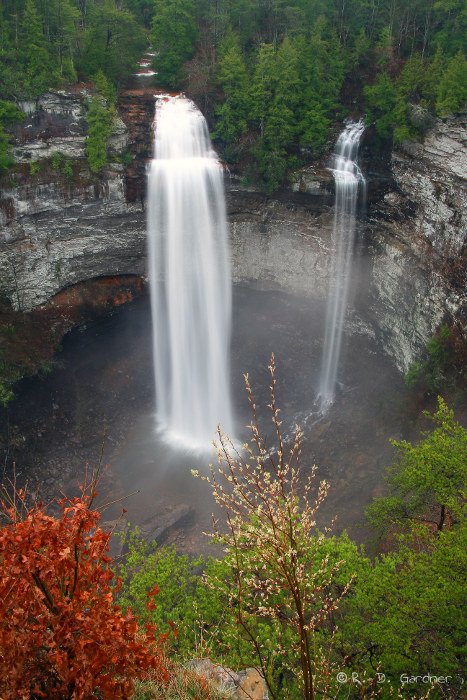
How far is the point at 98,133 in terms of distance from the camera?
72.9 feet

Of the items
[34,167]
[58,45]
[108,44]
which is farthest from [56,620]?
[108,44]

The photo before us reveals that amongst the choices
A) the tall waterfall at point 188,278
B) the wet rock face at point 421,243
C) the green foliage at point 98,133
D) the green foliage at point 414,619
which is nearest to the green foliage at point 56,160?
the green foliage at point 98,133

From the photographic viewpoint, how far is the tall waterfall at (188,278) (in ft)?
76.7

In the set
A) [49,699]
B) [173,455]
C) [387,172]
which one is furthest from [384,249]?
[49,699]

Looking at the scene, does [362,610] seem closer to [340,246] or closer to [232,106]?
[340,246]

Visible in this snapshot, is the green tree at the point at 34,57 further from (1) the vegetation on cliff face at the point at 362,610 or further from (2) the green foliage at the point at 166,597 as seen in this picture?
(2) the green foliage at the point at 166,597

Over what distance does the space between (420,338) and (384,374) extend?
10.4ft

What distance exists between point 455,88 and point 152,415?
1925cm

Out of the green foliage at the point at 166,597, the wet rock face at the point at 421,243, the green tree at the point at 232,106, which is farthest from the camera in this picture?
the green tree at the point at 232,106

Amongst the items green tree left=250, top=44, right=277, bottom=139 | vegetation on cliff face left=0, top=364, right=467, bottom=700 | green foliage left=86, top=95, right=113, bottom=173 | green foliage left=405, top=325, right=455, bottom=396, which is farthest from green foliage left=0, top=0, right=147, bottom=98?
green foliage left=405, top=325, right=455, bottom=396

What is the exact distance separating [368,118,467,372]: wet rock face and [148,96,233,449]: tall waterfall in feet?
25.4

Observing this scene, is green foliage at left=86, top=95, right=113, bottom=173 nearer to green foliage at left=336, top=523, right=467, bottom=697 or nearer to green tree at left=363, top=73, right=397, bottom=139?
green tree at left=363, top=73, right=397, bottom=139

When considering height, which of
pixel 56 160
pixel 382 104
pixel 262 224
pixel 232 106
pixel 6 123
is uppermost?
pixel 382 104

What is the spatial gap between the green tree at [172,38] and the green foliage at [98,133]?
15.5 feet
